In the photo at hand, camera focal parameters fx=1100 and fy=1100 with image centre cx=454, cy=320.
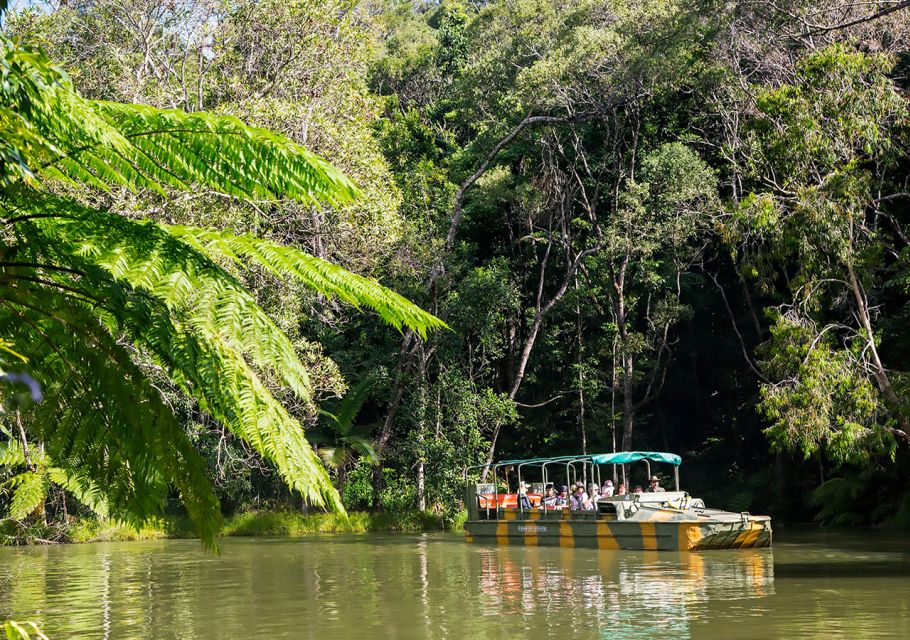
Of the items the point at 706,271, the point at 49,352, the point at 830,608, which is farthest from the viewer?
the point at 706,271

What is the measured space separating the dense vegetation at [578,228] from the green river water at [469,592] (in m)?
2.19

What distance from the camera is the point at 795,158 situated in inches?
886

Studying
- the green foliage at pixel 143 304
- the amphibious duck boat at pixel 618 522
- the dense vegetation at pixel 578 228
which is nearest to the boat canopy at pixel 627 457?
the amphibious duck boat at pixel 618 522

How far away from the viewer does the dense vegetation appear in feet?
72.0

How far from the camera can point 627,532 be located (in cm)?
2267

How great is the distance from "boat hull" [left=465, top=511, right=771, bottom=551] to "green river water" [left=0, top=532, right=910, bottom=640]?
0.39 meters

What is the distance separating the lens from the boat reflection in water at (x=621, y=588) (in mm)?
12562

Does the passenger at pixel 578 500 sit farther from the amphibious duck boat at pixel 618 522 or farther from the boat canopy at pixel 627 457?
the boat canopy at pixel 627 457

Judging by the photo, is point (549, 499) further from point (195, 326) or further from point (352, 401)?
point (195, 326)

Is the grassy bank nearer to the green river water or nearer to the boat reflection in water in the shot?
the green river water

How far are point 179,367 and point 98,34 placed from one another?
21.3 meters

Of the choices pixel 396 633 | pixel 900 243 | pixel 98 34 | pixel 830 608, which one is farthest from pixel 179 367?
pixel 900 243

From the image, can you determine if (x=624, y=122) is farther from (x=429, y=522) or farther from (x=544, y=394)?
(x=429, y=522)

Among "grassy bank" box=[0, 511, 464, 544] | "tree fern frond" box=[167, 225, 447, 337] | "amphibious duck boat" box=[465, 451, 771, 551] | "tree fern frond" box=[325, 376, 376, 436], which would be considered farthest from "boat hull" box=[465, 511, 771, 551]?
"tree fern frond" box=[167, 225, 447, 337]
